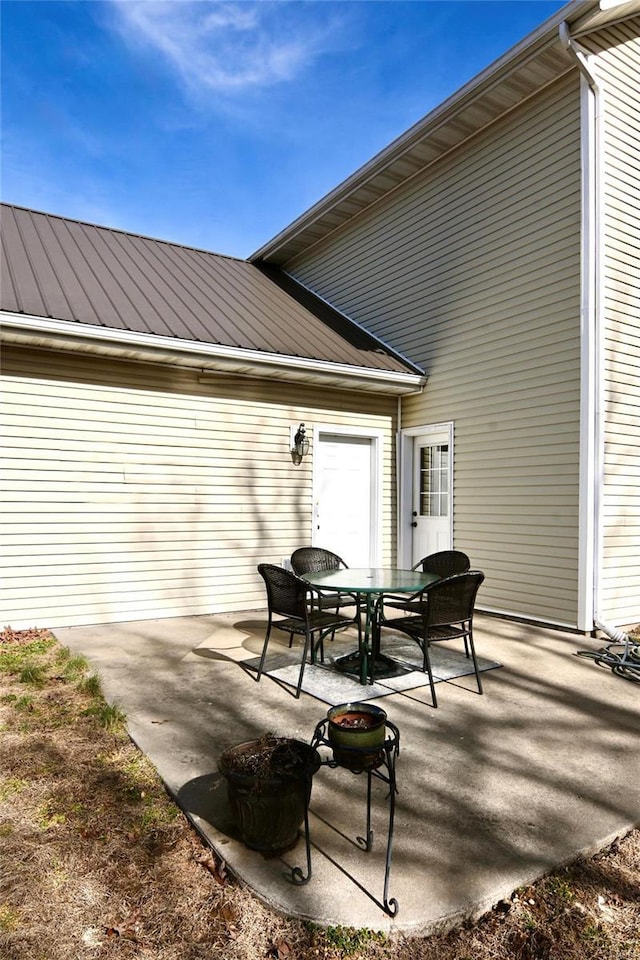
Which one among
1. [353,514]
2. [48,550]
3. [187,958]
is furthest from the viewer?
[353,514]

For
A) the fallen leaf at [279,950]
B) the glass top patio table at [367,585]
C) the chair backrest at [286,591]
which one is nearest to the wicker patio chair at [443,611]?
the glass top patio table at [367,585]

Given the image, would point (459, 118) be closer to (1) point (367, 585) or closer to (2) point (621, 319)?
(2) point (621, 319)

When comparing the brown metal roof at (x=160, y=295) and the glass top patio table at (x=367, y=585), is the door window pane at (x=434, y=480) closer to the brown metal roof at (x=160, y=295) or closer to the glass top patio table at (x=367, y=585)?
the brown metal roof at (x=160, y=295)

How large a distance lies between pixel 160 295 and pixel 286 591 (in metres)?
4.29

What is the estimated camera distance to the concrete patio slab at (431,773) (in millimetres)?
1953

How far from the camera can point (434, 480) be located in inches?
297

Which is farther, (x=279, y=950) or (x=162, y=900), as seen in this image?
(x=162, y=900)

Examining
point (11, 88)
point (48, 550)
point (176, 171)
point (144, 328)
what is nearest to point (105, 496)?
point (48, 550)

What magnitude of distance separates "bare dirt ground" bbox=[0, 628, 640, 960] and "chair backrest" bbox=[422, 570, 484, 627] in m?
1.56

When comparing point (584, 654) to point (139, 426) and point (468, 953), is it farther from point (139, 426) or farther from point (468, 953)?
point (139, 426)

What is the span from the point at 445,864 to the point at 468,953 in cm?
35

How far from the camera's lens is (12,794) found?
2.55 meters

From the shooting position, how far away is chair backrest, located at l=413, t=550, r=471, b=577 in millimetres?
5152

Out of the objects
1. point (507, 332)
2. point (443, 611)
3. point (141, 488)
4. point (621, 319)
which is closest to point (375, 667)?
point (443, 611)
